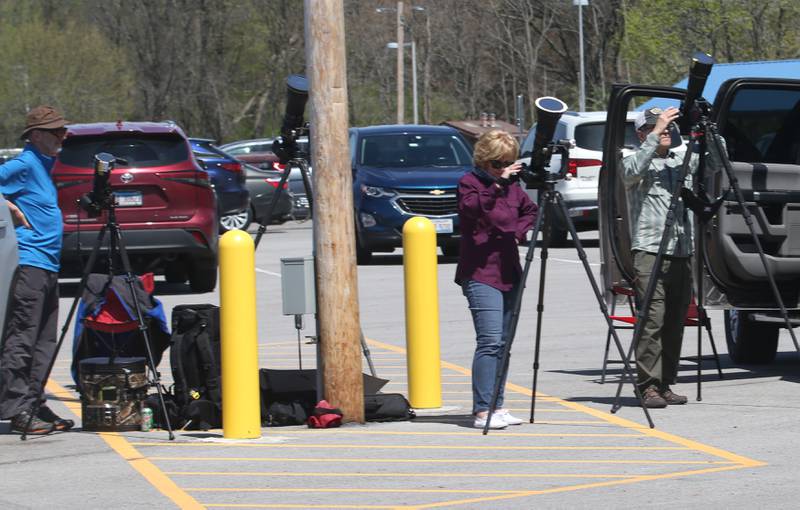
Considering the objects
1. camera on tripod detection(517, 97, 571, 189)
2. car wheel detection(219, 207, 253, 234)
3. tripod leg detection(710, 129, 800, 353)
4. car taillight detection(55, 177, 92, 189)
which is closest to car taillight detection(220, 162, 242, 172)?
car wheel detection(219, 207, 253, 234)

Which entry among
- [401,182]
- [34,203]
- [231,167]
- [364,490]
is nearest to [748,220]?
[364,490]

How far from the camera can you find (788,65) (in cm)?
1989

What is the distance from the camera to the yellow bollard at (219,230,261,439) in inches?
368

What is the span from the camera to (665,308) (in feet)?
34.4

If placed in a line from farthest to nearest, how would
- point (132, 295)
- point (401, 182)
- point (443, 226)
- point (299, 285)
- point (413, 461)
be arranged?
1. point (401, 182)
2. point (443, 226)
3. point (132, 295)
4. point (299, 285)
5. point (413, 461)

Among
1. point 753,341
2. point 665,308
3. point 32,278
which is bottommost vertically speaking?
point 753,341

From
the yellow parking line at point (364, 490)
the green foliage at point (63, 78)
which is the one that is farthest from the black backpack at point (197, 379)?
the green foliage at point (63, 78)

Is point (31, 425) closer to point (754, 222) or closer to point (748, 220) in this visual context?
point (748, 220)

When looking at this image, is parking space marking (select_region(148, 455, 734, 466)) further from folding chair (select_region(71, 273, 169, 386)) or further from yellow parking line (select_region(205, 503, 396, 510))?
folding chair (select_region(71, 273, 169, 386))

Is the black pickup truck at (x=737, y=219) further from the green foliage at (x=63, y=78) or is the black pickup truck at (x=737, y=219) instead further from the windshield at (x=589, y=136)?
the green foliage at (x=63, y=78)

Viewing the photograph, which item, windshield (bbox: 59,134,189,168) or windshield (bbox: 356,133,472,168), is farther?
windshield (bbox: 356,133,472,168)

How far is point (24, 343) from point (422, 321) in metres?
2.49

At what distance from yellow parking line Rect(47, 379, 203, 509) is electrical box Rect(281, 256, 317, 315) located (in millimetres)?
1306

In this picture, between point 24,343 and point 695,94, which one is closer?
point 24,343
